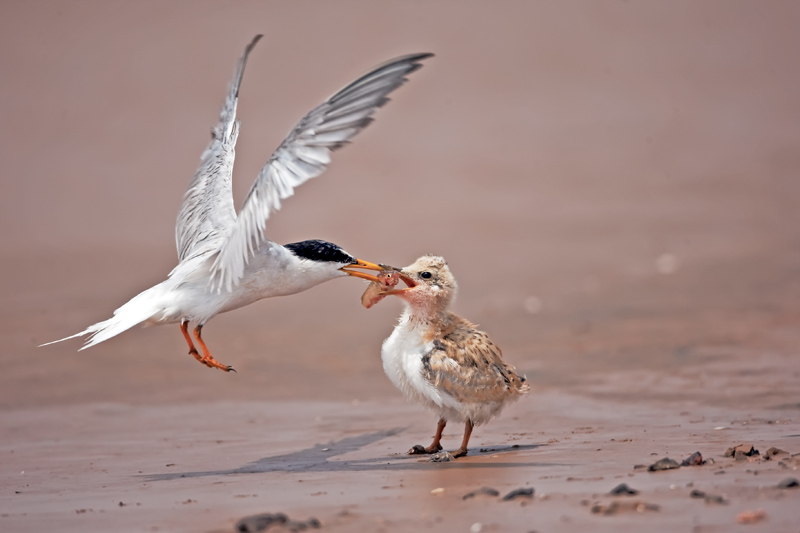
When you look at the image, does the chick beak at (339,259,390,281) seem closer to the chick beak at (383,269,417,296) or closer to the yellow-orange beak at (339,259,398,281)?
the yellow-orange beak at (339,259,398,281)

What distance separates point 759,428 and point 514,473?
2.00 meters

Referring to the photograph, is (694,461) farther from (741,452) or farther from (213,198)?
(213,198)

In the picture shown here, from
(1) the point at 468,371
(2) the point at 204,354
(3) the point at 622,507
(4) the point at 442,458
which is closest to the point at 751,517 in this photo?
(3) the point at 622,507

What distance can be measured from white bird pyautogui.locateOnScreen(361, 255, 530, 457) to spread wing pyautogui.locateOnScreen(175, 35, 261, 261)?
1528 mm

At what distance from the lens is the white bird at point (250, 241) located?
626 cm

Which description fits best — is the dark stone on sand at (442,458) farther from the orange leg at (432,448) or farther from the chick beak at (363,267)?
the chick beak at (363,267)

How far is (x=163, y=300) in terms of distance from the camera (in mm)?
6914

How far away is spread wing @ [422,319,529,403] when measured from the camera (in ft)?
20.5

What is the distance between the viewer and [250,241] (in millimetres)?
6320

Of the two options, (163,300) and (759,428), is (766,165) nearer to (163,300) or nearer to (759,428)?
(759,428)

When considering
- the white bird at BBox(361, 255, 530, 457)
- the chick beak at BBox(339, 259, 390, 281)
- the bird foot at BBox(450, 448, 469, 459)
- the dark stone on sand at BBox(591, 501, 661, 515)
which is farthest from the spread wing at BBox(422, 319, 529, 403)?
the dark stone on sand at BBox(591, 501, 661, 515)

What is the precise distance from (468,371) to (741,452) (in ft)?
5.57

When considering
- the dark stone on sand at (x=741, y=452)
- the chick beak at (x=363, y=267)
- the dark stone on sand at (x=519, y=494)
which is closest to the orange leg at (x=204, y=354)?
the chick beak at (x=363, y=267)

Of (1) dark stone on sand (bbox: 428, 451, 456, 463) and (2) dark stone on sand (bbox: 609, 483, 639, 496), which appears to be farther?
(1) dark stone on sand (bbox: 428, 451, 456, 463)
